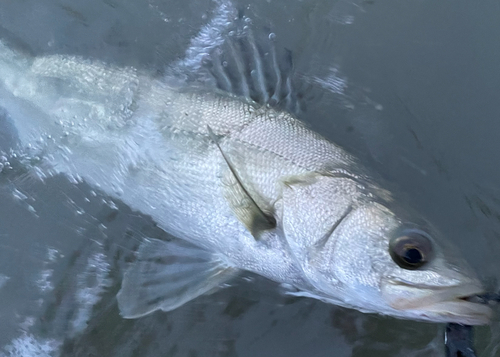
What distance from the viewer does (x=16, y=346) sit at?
7.93 feet

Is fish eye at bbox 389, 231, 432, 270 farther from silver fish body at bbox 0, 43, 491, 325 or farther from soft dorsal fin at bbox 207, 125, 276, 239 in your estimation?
soft dorsal fin at bbox 207, 125, 276, 239

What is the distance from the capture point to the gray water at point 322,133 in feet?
7.79

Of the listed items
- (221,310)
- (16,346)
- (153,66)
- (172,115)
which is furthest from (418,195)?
(16,346)

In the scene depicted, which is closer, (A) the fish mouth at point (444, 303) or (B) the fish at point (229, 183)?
(A) the fish mouth at point (444, 303)

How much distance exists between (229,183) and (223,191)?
47mm

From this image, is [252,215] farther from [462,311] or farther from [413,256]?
[462,311]

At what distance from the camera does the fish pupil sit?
1.61m

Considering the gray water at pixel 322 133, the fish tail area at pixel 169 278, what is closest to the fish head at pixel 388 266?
the fish tail area at pixel 169 278

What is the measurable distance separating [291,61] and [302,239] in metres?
1.30

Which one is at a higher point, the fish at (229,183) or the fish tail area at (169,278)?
the fish at (229,183)

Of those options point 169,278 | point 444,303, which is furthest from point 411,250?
point 169,278

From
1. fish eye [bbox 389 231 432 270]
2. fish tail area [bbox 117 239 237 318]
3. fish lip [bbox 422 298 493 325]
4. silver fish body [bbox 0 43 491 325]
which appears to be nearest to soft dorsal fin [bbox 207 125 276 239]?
silver fish body [bbox 0 43 491 325]

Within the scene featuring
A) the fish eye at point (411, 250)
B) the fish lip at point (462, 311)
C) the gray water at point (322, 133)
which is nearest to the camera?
the fish lip at point (462, 311)

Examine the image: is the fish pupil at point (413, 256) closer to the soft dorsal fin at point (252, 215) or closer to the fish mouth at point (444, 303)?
the fish mouth at point (444, 303)
